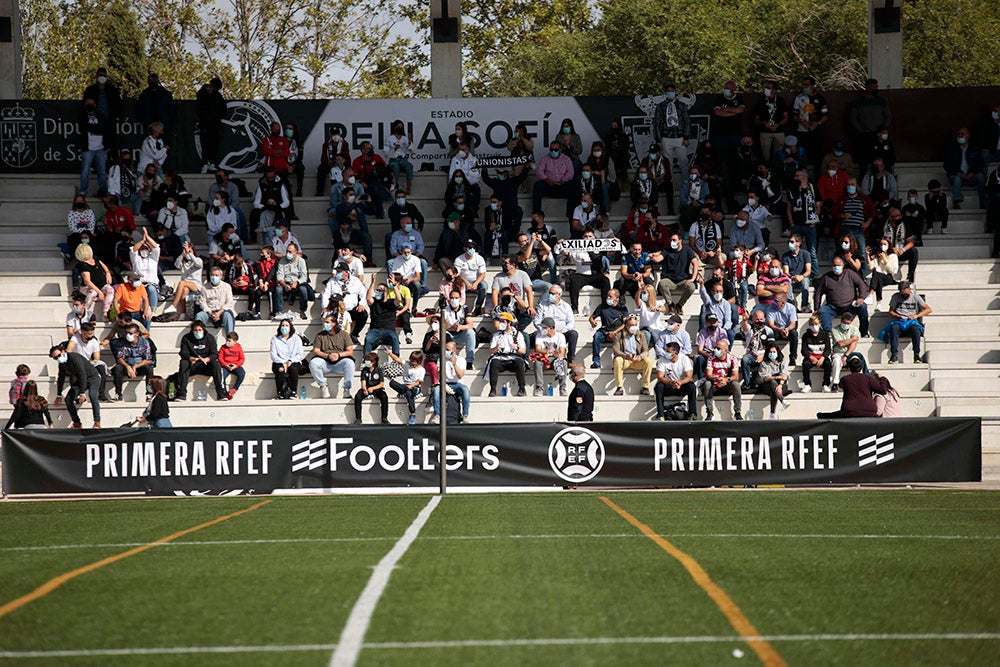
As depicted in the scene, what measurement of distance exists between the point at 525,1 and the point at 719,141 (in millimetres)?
32554

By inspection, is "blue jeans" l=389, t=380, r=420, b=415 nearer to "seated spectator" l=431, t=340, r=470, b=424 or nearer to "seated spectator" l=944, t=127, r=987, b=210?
"seated spectator" l=431, t=340, r=470, b=424

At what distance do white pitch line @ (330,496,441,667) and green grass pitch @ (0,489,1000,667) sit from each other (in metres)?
0.07

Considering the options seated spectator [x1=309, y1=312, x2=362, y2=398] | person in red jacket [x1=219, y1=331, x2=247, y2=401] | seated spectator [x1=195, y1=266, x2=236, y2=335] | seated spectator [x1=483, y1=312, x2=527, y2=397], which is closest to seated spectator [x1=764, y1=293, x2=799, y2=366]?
seated spectator [x1=483, y1=312, x2=527, y2=397]

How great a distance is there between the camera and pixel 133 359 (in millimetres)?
24547

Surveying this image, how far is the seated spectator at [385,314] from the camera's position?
24.9 m

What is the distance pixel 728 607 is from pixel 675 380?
1599cm

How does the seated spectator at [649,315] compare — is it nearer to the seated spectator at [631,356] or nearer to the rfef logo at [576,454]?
the seated spectator at [631,356]

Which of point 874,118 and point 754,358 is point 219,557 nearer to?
point 754,358

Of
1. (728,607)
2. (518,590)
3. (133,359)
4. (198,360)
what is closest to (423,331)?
(198,360)

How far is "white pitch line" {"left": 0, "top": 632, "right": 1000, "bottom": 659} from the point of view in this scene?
689 centimetres

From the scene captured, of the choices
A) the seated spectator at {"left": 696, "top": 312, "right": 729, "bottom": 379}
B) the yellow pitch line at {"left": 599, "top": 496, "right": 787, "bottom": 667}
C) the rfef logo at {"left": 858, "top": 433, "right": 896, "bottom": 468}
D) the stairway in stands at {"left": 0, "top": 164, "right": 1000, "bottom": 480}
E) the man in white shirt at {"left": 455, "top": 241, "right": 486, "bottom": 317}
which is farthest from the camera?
the man in white shirt at {"left": 455, "top": 241, "right": 486, "bottom": 317}

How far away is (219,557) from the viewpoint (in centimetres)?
1052

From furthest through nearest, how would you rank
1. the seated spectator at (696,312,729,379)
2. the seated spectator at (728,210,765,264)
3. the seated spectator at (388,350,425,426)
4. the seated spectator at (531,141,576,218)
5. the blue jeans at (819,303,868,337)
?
the seated spectator at (531,141,576,218), the seated spectator at (728,210,765,264), the blue jeans at (819,303,868,337), the seated spectator at (696,312,729,379), the seated spectator at (388,350,425,426)

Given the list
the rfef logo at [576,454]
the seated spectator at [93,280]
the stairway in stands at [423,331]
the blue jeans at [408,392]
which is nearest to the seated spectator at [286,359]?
the stairway in stands at [423,331]
